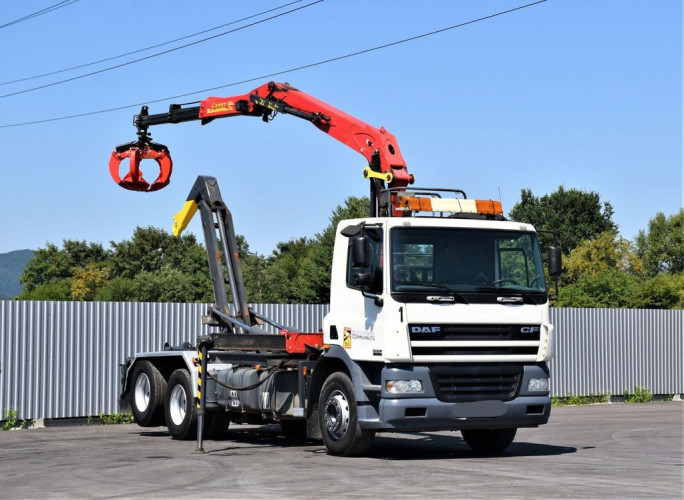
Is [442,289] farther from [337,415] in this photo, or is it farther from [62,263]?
[62,263]

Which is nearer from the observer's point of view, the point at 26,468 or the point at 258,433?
the point at 26,468

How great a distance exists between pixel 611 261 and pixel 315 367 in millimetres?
72035

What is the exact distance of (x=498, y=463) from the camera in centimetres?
1409

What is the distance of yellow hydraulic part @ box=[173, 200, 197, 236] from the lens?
2033 cm

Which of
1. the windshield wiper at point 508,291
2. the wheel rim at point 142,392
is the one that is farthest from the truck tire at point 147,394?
the windshield wiper at point 508,291

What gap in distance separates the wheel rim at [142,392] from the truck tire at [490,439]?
622 centimetres

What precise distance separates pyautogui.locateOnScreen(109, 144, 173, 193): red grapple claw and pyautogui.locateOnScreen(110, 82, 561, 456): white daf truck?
4.74 meters

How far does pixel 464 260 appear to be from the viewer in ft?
47.6

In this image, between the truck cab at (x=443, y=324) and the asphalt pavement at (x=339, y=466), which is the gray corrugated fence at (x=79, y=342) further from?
the truck cab at (x=443, y=324)

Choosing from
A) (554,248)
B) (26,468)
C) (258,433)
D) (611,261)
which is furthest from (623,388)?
(611,261)

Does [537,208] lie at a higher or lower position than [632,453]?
higher

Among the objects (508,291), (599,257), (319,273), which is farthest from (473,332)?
(599,257)

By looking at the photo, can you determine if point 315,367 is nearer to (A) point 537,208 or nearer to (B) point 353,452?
(B) point 353,452

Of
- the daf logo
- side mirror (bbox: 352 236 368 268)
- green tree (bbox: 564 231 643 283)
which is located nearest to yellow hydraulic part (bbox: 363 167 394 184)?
side mirror (bbox: 352 236 368 268)
